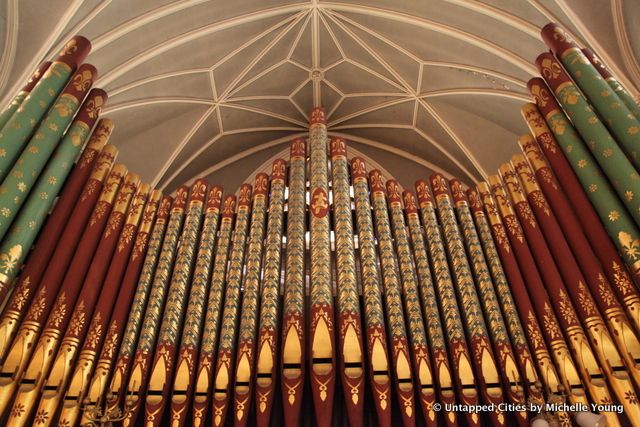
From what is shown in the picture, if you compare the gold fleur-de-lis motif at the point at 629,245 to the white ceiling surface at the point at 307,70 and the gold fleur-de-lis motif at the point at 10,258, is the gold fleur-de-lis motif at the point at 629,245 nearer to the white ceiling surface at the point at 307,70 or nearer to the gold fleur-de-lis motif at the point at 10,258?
the white ceiling surface at the point at 307,70

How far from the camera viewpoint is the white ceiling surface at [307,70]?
7926mm

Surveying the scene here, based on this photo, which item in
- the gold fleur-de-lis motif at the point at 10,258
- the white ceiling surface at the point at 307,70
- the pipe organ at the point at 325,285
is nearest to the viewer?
the pipe organ at the point at 325,285

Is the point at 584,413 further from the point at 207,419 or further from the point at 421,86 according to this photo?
the point at 421,86

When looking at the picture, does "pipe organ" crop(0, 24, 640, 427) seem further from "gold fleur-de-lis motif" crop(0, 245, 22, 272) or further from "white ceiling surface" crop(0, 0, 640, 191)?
"white ceiling surface" crop(0, 0, 640, 191)

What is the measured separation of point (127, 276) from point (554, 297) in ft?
14.4

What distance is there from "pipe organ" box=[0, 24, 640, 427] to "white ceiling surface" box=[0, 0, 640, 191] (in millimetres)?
1687

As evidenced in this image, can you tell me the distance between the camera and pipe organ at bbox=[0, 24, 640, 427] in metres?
4.66

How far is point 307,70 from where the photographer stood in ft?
36.1

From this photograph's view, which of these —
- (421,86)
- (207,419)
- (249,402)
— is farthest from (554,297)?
(421,86)

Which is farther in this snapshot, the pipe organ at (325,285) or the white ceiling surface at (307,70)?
the white ceiling surface at (307,70)

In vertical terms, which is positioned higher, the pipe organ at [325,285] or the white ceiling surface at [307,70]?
the white ceiling surface at [307,70]

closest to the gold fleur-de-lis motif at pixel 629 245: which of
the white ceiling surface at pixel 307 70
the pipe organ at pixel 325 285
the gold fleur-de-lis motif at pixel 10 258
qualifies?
the pipe organ at pixel 325 285

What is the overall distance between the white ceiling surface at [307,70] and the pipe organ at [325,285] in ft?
5.53

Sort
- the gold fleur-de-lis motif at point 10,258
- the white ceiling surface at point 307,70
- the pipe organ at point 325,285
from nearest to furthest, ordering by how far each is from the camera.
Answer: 1. the pipe organ at point 325,285
2. the gold fleur-de-lis motif at point 10,258
3. the white ceiling surface at point 307,70
